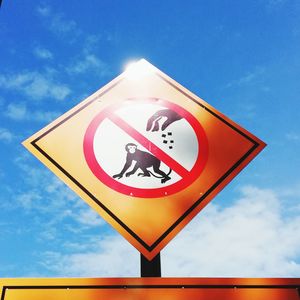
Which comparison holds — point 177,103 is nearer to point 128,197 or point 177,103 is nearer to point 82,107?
point 82,107

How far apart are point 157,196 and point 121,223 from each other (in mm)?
212

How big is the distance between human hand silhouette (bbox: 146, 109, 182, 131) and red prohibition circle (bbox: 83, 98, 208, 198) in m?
0.03

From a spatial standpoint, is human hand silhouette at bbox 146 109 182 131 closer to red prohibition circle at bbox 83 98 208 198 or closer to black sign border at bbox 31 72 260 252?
red prohibition circle at bbox 83 98 208 198

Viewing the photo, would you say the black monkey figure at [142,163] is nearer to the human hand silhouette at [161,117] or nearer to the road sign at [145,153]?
the road sign at [145,153]

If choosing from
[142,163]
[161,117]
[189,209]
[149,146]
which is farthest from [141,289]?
[161,117]

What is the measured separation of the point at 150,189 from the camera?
1.73 metres

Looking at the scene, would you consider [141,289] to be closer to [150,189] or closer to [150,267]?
[150,267]

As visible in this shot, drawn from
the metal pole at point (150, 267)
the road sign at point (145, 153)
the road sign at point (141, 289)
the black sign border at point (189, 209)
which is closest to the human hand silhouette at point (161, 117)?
the road sign at point (145, 153)

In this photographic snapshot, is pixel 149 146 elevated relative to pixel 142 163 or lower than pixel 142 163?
elevated

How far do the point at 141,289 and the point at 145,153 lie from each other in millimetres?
806

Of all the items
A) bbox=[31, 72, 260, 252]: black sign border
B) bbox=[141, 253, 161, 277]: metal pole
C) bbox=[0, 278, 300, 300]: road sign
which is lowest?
bbox=[0, 278, 300, 300]: road sign

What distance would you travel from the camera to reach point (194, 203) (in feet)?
5.50

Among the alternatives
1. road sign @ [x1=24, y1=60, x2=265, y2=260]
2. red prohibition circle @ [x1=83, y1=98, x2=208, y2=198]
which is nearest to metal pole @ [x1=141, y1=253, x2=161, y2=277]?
road sign @ [x1=24, y1=60, x2=265, y2=260]

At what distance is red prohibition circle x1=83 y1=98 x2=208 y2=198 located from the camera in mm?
1716
